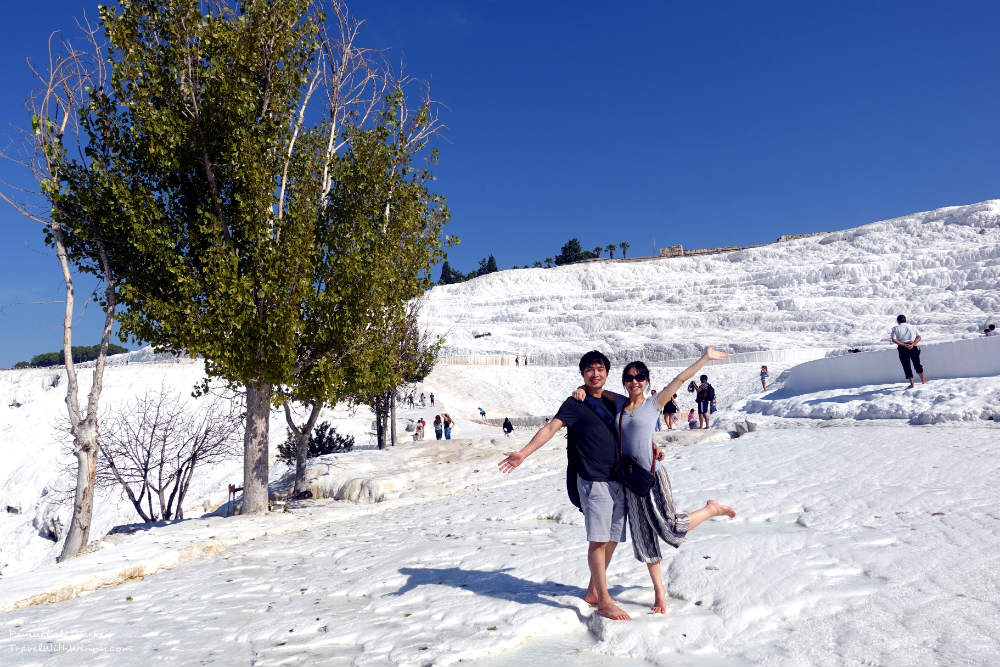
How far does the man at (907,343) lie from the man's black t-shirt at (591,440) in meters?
13.0

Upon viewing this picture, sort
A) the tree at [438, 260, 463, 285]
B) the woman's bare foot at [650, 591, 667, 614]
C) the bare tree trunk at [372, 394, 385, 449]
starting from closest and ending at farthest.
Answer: the woman's bare foot at [650, 591, 667, 614] → the bare tree trunk at [372, 394, 385, 449] → the tree at [438, 260, 463, 285]

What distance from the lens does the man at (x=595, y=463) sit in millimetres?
4328

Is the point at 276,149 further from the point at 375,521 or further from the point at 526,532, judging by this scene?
the point at 526,532

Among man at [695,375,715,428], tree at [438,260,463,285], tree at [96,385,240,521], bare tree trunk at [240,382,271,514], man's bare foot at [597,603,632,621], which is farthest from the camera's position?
tree at [438,260,463,285]

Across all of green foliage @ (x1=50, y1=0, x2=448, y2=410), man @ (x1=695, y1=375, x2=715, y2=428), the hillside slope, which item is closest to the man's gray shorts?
green foliage @ (x1=50, y1=0, x2=448, y2=410)

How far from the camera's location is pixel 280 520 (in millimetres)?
11602

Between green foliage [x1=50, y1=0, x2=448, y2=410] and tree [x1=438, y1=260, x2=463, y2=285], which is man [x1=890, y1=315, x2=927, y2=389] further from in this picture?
tree [x1=438, y1=260, x2=463, y2=285]

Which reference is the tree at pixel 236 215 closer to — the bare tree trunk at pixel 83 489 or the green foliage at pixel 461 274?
the bare tree trunk at pixel 83 489

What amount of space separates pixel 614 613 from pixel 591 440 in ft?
3.84

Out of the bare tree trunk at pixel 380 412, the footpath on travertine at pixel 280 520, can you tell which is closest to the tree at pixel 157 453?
the footpath on travertine at pixel 280 520

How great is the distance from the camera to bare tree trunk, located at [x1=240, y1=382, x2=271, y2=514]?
12.6 metres

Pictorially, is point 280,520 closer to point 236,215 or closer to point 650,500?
point 236,215

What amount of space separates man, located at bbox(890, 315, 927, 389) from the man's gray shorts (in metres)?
12.9

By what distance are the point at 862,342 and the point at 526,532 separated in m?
64.3
